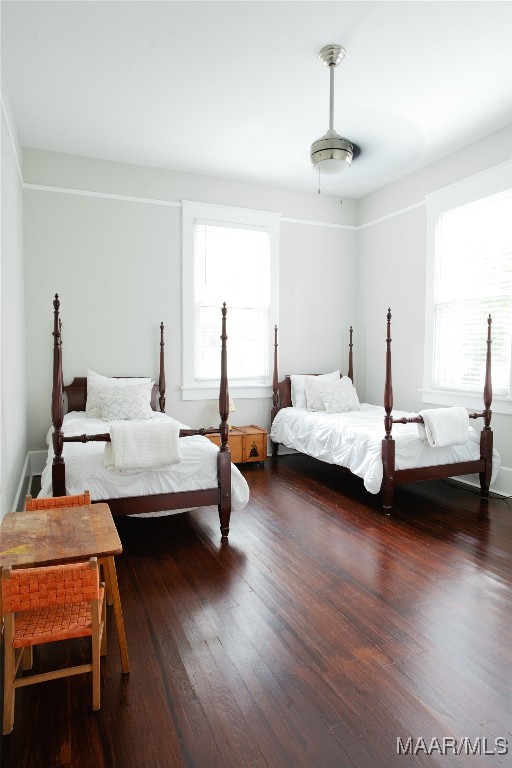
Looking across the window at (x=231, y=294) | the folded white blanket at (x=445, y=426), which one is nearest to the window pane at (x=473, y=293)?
the folded white blanket at (x=445, y=426)

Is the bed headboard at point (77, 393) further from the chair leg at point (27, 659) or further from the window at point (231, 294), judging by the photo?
the chair leg at point (27, 659)

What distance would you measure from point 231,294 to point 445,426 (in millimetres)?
2887

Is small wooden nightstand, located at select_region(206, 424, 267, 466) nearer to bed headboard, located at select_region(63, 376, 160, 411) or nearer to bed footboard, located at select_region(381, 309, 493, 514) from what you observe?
bed headboard, located at select_region(63, 376, 160, 411)

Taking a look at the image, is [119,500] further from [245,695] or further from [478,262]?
[478,262]

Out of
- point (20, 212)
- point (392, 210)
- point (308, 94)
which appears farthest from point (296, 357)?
point (20, 212)

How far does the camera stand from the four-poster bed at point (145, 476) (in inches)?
119

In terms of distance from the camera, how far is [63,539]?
5.95 ft

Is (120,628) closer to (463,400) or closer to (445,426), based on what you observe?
(445,426)

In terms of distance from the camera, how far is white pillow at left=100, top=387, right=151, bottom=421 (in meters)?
4.43

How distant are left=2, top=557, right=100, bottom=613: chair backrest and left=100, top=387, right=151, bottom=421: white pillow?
2915mm

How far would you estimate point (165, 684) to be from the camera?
6.06 feet

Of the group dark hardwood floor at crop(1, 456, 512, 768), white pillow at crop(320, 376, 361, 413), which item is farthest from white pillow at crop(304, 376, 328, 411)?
dark hardwood floor at crop(1, 456, 512, 768)

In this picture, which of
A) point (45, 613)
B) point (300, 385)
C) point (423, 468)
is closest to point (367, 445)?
point (423, 468)

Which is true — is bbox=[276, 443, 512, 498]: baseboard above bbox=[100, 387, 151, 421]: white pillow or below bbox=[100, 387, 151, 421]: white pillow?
below
